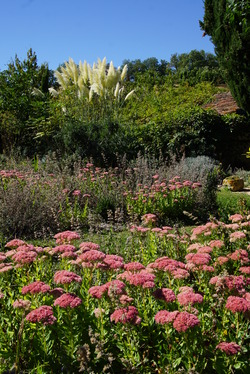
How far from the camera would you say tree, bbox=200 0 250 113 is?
10.7 meters

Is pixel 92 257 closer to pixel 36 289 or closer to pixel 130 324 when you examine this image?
pixel 36 289

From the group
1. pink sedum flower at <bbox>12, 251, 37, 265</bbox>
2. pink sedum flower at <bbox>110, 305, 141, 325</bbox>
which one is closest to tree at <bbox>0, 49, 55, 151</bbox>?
pink sedum flower at <bbox>12, 251, 37, 265</bbox>

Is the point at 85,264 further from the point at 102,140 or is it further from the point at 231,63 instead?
the point at 231,63

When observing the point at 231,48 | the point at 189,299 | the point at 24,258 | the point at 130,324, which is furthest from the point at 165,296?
the point at 231,48

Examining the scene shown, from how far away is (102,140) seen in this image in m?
9.95

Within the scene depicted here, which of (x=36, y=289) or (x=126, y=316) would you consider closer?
(x=126, y=316)

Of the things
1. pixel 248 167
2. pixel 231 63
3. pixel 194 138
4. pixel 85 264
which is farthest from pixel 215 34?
pixel 85 264

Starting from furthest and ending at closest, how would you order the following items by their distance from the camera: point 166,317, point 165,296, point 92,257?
point 92,257
point 165,296
point 166,317

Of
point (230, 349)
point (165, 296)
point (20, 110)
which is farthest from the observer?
point (20, 110)

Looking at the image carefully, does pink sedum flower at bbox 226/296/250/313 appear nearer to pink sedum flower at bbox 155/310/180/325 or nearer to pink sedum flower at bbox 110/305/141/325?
pink sedum flower at bbox 155/310/180/325

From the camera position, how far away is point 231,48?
10805mm

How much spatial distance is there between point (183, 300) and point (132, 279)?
330 mm

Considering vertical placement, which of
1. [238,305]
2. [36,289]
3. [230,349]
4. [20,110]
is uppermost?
[20,110]

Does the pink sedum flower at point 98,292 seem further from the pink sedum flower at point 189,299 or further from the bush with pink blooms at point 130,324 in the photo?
the pink sedum flower at point 189,299
